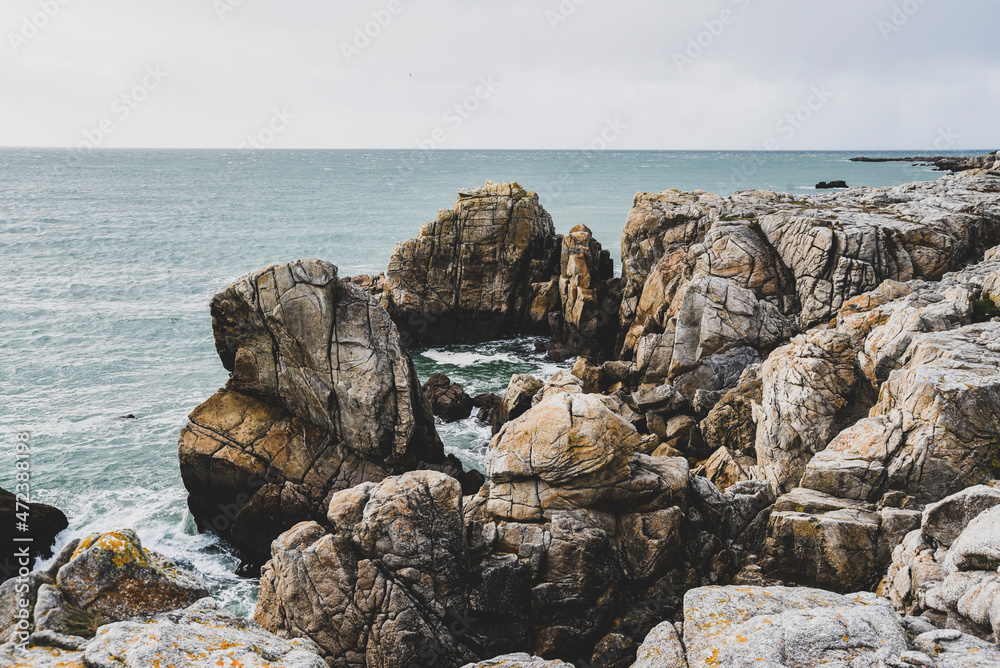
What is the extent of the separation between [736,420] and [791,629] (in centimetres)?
1590

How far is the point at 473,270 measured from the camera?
4869 cm

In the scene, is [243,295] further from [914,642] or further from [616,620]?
→ [914,642]

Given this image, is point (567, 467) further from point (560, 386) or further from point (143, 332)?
point (143, 332)

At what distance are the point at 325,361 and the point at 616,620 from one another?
603 inches

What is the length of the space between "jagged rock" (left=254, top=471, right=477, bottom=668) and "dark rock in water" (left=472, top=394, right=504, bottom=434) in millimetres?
18550

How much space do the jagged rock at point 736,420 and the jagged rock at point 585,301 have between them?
1816cm

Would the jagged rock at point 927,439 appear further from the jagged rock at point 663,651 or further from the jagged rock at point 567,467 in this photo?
the jagged rock at point 663,651

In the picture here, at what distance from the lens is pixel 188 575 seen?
9.63m

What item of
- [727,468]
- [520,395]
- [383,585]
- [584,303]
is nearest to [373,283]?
[584,303]

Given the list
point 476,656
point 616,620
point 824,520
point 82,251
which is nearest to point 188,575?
point 476,656

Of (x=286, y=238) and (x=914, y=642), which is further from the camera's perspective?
(x=286, y=238)

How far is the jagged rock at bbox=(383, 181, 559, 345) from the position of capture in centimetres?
4841

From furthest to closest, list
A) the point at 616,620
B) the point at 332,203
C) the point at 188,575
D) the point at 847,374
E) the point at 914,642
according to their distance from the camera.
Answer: the point at 332,203 → the point at 847,374 → the point at 616,620 → the point at 188,575 → the point at 914,642

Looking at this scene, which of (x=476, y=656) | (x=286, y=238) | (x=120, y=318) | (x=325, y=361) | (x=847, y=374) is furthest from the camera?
(x=286, y=238)
